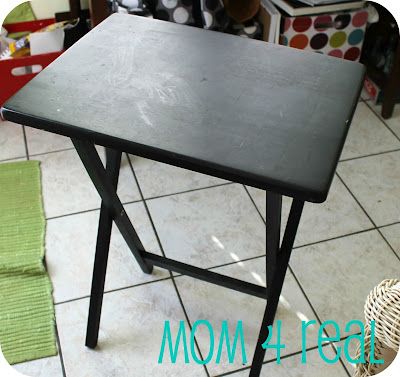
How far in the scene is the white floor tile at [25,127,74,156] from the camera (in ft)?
6.84

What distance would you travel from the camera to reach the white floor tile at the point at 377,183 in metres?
1.84

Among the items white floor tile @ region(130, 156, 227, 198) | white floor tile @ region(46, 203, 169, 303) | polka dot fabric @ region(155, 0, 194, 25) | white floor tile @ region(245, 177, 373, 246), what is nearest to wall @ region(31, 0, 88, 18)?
polka dot fabric @ region(155, 0, 194, 25)

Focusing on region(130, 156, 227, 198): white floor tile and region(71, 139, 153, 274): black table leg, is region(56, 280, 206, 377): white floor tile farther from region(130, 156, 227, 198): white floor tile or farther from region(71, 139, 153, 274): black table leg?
region(130, 156, 227, 198): white floor tile

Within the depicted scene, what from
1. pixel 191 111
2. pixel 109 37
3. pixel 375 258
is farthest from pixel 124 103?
pixel 375 258

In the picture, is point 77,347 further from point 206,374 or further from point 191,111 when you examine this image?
point 191,111

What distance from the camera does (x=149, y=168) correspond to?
200 centimetres

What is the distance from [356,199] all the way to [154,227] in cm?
72

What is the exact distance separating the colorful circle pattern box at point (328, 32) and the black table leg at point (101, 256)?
1208 millimetres

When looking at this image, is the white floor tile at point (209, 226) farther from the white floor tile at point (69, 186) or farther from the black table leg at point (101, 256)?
A: the black table leg at point (101, 256)

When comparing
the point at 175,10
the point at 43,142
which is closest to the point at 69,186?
the point at 43,142

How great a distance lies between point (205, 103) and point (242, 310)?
0.77 metres

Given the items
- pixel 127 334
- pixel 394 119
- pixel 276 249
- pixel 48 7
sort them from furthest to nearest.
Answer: pixel 48 7 < pixel 394 119 < pixel 127 334 < pixel 276 249

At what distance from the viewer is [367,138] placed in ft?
7.04

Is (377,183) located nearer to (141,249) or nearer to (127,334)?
(141,249)
